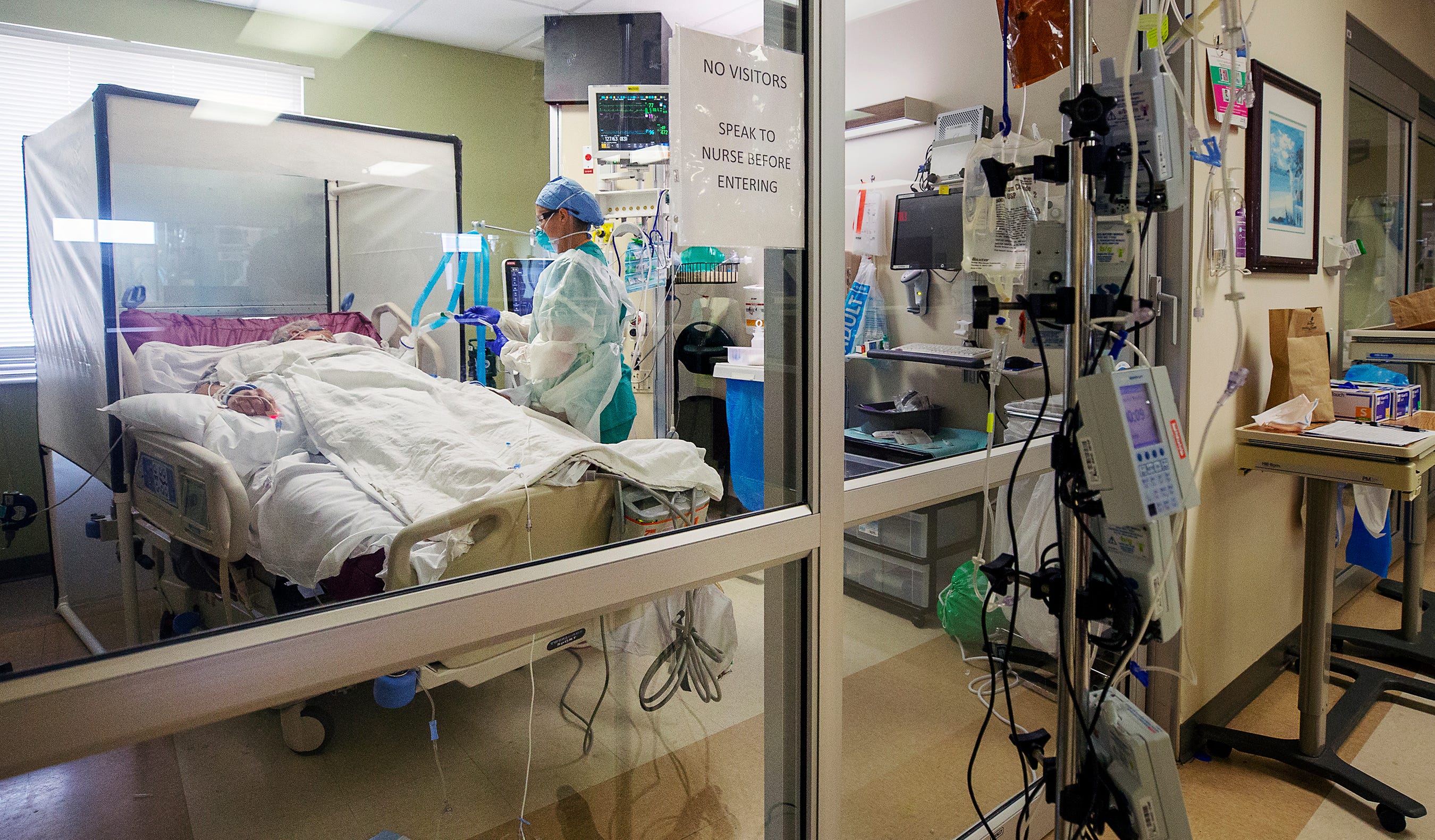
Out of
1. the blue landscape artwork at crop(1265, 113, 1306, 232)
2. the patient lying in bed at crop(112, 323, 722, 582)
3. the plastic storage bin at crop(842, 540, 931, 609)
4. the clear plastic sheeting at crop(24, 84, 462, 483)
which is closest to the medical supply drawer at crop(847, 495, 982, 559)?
the plastic storage bin at crop(842, 540, 931, 609)

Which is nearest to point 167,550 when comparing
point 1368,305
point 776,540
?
point 776,540

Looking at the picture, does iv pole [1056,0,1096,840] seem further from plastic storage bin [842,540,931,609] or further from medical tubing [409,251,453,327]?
medical tubing [409,251,453,327]

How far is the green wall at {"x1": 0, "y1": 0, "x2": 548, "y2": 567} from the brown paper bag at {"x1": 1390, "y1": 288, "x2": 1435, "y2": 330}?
10.9ft

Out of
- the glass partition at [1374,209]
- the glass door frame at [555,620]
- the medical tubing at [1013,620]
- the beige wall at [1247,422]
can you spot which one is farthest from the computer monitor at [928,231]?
the glass partition at [1374,209]

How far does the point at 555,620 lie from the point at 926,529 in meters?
0.96

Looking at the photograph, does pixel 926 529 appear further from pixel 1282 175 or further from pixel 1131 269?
pixel 1282 175

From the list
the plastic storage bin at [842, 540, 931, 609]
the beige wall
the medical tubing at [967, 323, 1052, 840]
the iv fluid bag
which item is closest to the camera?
the medical tubing at [967, 323, 1052, 840]

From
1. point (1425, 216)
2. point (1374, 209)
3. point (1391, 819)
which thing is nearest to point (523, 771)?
point (1391, 819)

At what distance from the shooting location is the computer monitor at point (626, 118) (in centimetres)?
113

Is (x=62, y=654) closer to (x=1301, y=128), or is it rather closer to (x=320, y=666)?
(x=320, y=666)

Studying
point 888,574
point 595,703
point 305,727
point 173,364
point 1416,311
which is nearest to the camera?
point 173,364

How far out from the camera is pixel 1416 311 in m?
2.97

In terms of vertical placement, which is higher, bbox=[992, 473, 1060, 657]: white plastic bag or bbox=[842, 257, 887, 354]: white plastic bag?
bbox=[842, 257, 887, 354]: white plastic bag

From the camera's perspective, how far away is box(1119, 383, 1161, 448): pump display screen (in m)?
1.07
